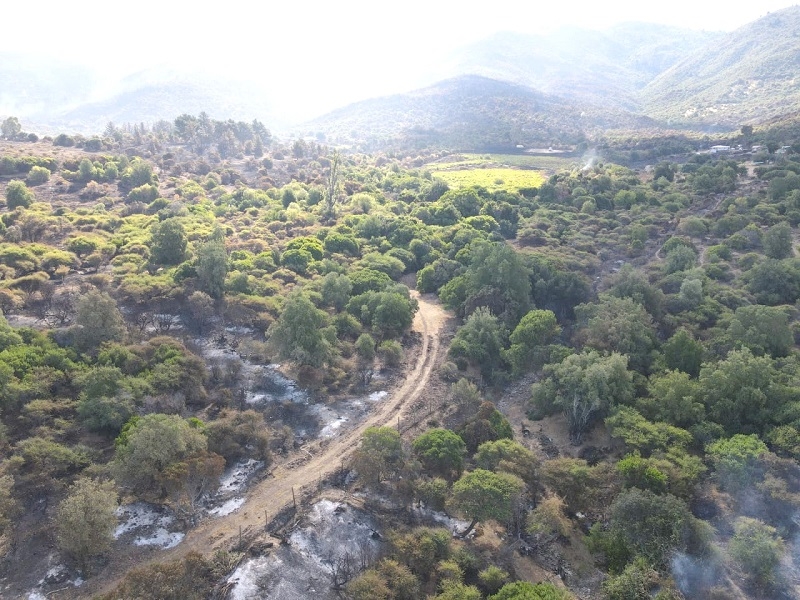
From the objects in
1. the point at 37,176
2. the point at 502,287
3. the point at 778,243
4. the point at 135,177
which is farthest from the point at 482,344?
the point at 37,176

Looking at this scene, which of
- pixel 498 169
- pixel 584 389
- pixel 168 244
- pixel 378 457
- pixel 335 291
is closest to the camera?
pixel 378 457

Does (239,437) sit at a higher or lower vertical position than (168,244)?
lower

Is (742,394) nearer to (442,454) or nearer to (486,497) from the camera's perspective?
(486,497)

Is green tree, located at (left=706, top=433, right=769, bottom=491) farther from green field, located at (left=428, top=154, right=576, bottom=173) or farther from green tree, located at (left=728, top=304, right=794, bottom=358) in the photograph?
green field, located at (left=428, top=154, right=576, bottom=173)

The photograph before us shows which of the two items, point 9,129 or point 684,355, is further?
point 9,129

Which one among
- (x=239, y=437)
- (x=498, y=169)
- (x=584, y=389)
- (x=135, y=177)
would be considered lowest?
(x=584, y=389)

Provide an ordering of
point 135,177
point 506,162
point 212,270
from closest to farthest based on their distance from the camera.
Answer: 1. point 212,270
2. point 135,177
3. point 506,162

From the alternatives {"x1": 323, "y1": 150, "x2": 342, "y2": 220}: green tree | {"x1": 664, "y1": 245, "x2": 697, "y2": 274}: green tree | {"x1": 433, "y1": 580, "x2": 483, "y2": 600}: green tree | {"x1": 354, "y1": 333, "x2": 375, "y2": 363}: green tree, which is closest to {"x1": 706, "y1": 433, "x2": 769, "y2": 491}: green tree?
{"x1": 433, "y1": 580, "x2": 483, "y2": 600}: green tree

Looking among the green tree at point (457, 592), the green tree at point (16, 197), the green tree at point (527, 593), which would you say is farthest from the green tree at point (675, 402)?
the green tree at point (16, 197)

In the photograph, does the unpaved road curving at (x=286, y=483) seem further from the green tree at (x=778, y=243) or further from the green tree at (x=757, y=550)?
the green tree at (x=778, y=243)
